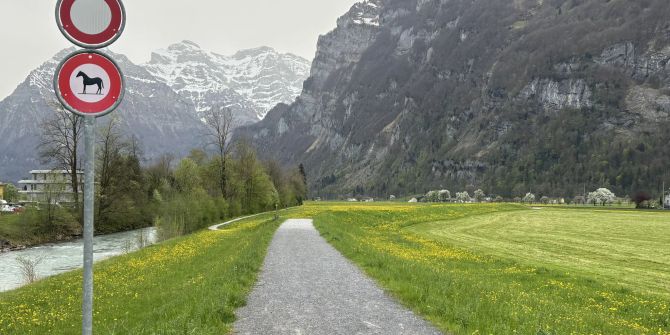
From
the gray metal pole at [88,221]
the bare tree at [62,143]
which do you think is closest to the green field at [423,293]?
the gray metal pole at [88,221]

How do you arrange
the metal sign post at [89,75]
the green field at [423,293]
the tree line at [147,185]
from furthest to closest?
1. the tree line at [147,185]
2. the green field at [423,293]
3. the metal sign post at [89,75]

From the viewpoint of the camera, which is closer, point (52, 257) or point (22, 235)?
point (52, 257)

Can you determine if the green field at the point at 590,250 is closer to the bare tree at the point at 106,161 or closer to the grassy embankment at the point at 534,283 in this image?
the grassy embankment at the point at 534,283

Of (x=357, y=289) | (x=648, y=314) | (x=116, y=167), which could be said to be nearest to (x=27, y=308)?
(x=357, y=289)

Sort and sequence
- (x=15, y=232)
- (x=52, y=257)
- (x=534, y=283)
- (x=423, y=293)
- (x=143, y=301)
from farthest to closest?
(x=15, y=232)
(x=52, y=257)
(x=534, y=283)
(x=143, y=301)
(x=423, y=293)

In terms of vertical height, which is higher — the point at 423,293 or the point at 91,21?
the point at 91,21

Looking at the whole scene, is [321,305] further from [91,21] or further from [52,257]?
[52,257]

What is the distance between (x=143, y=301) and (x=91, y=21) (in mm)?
11835

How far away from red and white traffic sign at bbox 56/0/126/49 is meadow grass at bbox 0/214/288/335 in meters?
5.71

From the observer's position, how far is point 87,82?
626 centimetres

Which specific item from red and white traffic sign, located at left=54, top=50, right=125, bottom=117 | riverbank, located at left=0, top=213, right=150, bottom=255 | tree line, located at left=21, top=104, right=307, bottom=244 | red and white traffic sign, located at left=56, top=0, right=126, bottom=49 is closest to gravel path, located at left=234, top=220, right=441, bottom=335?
red and white traffic sign, located at left=54, top=50, right=125, bottom=117

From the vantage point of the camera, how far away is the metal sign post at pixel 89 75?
6.20 metres

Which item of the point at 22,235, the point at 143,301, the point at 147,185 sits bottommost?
the point at 22,235

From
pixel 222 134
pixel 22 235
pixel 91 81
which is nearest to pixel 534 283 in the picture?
pixel 91 81
